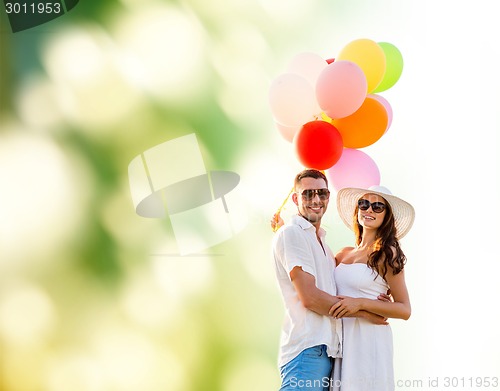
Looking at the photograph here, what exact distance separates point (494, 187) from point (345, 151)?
40.5 inches

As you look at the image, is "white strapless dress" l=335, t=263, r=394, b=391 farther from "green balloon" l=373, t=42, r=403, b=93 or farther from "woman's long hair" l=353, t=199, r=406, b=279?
"green balloon" l=373, t=42, r=403, b=93

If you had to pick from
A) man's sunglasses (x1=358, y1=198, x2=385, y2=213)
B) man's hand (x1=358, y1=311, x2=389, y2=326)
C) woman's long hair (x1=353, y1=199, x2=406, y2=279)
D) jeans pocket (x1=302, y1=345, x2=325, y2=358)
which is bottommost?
jeans pocket (x1=302, y1=345, x2=325, y2=358)

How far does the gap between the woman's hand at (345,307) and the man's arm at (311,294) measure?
10 millimetres

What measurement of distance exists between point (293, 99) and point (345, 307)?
0.75m

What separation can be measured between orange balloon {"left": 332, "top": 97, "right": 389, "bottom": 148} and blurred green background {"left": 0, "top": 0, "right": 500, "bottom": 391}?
76 cm

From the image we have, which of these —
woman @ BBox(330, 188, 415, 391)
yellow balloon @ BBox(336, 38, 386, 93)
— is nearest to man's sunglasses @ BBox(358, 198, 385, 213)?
woman @ BBox(330, 188, 415, 391)

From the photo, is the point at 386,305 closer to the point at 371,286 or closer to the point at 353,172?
the point at 371,286

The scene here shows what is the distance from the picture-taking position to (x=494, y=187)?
325cm

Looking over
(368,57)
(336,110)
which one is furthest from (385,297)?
(368,57)

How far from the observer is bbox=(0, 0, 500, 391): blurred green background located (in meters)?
3.25

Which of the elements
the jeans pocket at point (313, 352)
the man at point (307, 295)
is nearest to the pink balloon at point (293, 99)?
the man at point (307, 295)

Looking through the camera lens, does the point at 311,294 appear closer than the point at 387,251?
Yes

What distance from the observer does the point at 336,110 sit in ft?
7.97

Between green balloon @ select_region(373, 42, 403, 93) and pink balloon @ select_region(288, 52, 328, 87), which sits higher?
green balloon @ select_region(373, 42, 403, 93)
